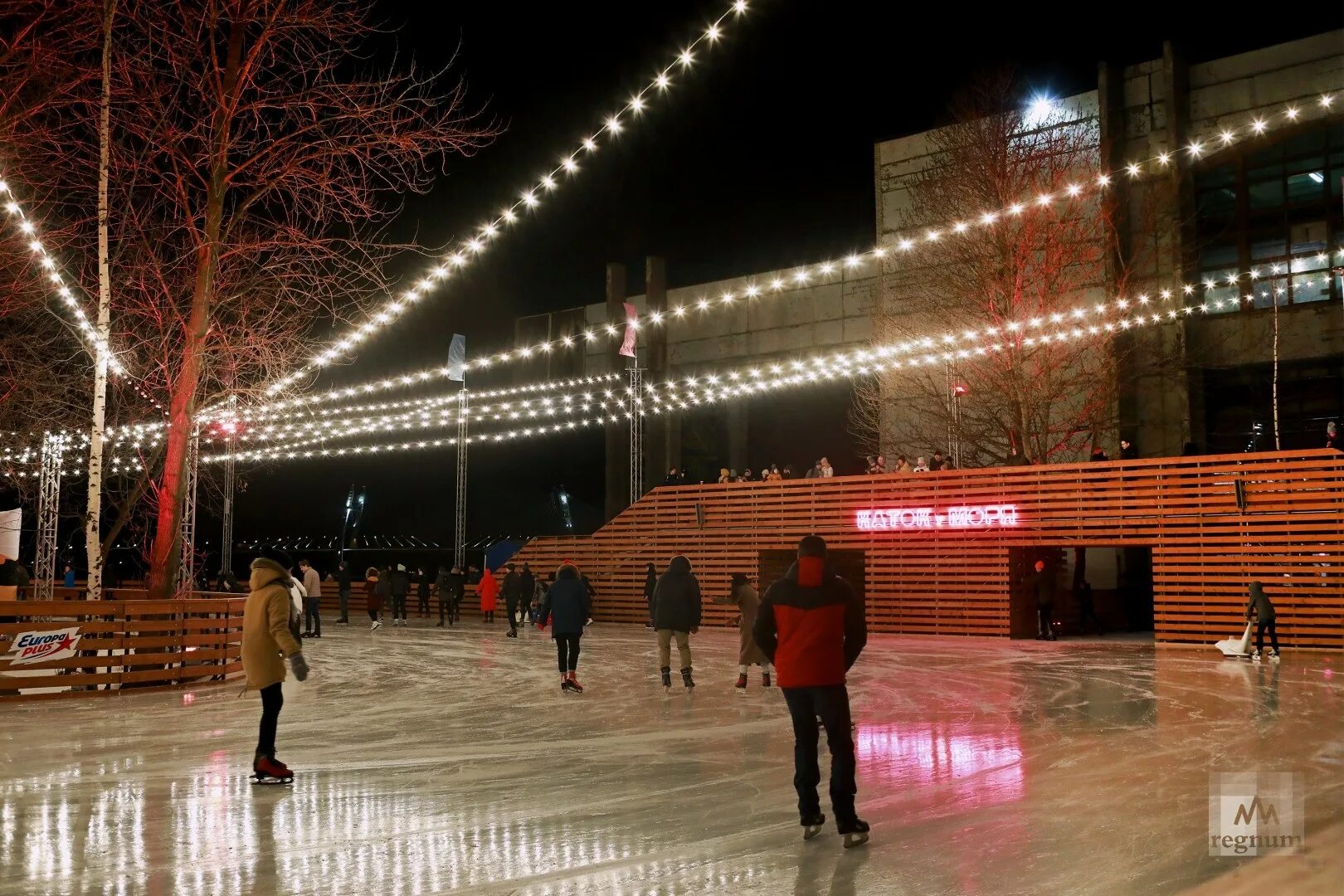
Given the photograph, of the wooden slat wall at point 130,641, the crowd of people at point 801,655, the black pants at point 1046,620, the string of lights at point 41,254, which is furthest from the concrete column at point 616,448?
the crowd of people at point 801,655

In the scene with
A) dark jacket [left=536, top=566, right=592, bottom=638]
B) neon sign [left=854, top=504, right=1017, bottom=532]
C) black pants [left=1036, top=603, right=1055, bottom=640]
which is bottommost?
black pants [left=1036, top=603, right=1055, bottom=640]

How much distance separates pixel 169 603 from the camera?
14.0m

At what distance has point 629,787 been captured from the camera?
7.15 meters

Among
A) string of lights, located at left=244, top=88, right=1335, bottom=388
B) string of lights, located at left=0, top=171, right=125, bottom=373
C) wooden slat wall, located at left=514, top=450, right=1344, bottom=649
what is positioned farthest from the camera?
string of lights, located at left=244, top=88, right=1335, bottom=388

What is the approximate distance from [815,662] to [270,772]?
12.1ft

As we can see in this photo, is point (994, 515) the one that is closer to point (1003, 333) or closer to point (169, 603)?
point (1003, 333)

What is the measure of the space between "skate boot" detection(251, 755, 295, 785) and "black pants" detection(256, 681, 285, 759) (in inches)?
1.4

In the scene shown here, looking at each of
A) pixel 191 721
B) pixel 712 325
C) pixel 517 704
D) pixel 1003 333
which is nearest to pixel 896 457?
pixel 1003 333

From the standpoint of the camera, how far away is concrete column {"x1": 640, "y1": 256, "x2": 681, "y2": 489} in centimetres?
3656

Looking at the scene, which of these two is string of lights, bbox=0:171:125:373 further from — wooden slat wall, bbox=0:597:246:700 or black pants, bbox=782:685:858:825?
black pants, bbox=782:685:858:825

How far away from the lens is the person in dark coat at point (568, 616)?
12938 mm

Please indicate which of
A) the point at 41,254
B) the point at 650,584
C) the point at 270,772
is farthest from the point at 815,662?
the point at 650,584

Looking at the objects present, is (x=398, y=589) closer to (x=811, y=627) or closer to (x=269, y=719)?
(x=269, y=719)
